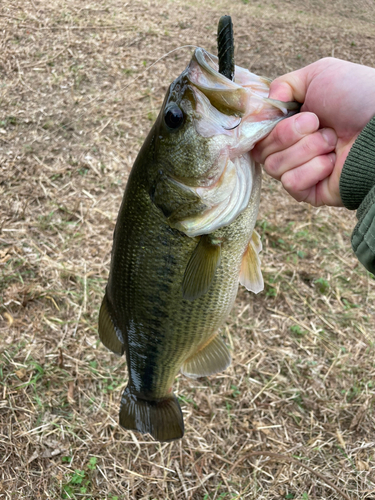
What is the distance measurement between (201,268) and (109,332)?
581mm

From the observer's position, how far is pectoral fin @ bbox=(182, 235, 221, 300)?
1365mm

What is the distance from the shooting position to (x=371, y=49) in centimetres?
566

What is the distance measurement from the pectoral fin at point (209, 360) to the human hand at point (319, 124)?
72cm

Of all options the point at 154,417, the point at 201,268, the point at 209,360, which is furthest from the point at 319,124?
the point at 154,417

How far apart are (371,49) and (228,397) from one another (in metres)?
5.28

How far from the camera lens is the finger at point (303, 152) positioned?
141 centimetres

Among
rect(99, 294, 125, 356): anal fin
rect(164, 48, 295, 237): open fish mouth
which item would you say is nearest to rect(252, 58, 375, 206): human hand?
rect(164, 48, 295, 237): open fish mouth

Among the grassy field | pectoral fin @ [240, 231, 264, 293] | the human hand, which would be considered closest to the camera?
the human hand

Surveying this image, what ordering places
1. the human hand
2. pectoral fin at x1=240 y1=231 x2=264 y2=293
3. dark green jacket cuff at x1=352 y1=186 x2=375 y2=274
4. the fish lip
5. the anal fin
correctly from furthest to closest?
1. the anal fin
2. pectoral fin at x1=240 y1=231 x2=264 y2=293
3. the human hand
4. dark green jacket cuff at x1=352 y1=186 x2=375 y2=274
5. the fish lip

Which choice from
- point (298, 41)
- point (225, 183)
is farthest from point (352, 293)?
point (298, 41)

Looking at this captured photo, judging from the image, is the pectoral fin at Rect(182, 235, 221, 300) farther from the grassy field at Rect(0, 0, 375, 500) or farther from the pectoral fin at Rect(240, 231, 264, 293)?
the grassy field at Rect(0, 0, 375, 500)

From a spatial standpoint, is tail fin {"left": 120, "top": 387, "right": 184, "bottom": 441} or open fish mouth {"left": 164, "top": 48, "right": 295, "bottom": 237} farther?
tail fin {"left": 120, "top": 387, "right": 184, "bottom": 441}

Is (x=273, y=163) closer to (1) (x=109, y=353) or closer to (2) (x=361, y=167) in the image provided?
(2) (x=361, y=167)

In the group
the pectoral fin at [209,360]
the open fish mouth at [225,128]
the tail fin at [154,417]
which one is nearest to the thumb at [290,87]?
the open fish mouth at [225,128]
